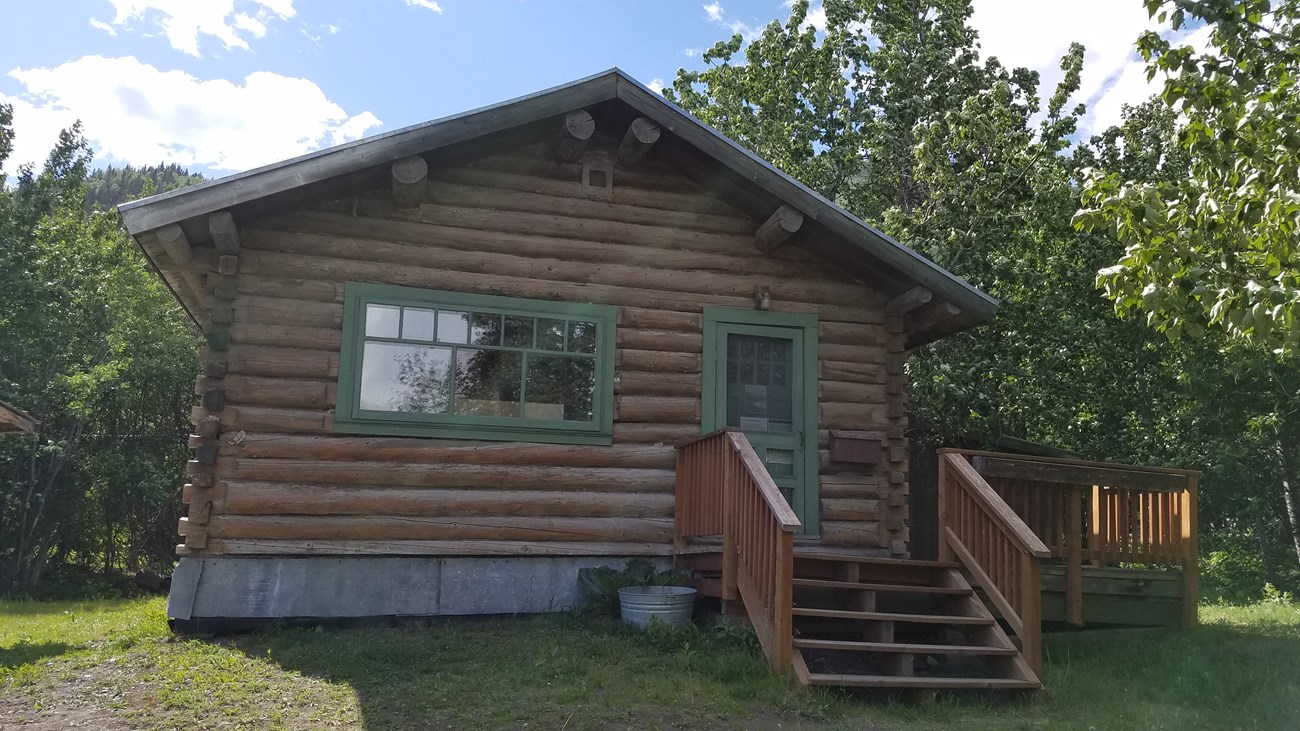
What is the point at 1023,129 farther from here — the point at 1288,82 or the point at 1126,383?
the point at 1288,82

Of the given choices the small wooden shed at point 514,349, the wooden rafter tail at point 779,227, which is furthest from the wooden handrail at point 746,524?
the wooden rafter tail at point 779,227

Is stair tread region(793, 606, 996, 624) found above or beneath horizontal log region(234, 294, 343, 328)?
beneath

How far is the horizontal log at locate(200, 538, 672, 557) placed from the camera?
7641mm

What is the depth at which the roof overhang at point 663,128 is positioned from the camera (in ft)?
23.9

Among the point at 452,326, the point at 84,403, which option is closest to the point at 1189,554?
the point at 452,326

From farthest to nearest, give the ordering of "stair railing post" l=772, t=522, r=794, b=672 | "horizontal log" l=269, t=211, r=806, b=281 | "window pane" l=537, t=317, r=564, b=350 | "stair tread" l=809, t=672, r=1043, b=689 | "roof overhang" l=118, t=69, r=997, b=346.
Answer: "window pane" l=537, t=317, r=564, b=350 → "horizontal log" l=269, t=211, r=806, b=281 → "roof overhang" l=118, t=69, r=997, b=346 → "stair railing post" l=772, t=522, r=794, b=672 → "stair tread" l=809, t=672, r=1043, b=689

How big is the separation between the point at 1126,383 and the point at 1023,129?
251 inches

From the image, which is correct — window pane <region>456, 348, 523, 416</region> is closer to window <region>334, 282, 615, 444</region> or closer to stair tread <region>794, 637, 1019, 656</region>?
window <region>334, 282, 615, 444</region>

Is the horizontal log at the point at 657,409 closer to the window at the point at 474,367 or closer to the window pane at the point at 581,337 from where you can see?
the window at the point at 474,367

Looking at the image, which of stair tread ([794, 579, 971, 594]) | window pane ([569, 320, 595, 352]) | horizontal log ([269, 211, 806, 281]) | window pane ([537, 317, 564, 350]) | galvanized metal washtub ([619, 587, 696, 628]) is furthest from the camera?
window pane ([569, 320, 595, 352])

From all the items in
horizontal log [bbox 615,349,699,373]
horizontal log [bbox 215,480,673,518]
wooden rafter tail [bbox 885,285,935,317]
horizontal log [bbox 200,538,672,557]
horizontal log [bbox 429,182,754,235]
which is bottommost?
horizontal log [bbox 200,538,672,557]

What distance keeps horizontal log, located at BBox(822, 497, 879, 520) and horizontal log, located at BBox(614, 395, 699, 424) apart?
1494 millimetres

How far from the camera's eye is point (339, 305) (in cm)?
812

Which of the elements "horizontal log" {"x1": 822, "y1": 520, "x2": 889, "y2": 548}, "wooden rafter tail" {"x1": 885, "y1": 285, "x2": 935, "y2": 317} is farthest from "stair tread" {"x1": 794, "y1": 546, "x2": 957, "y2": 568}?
"wooden rafter tail" {"x1": 885, "y1": 285, "x2": 935, "y2": 317}
